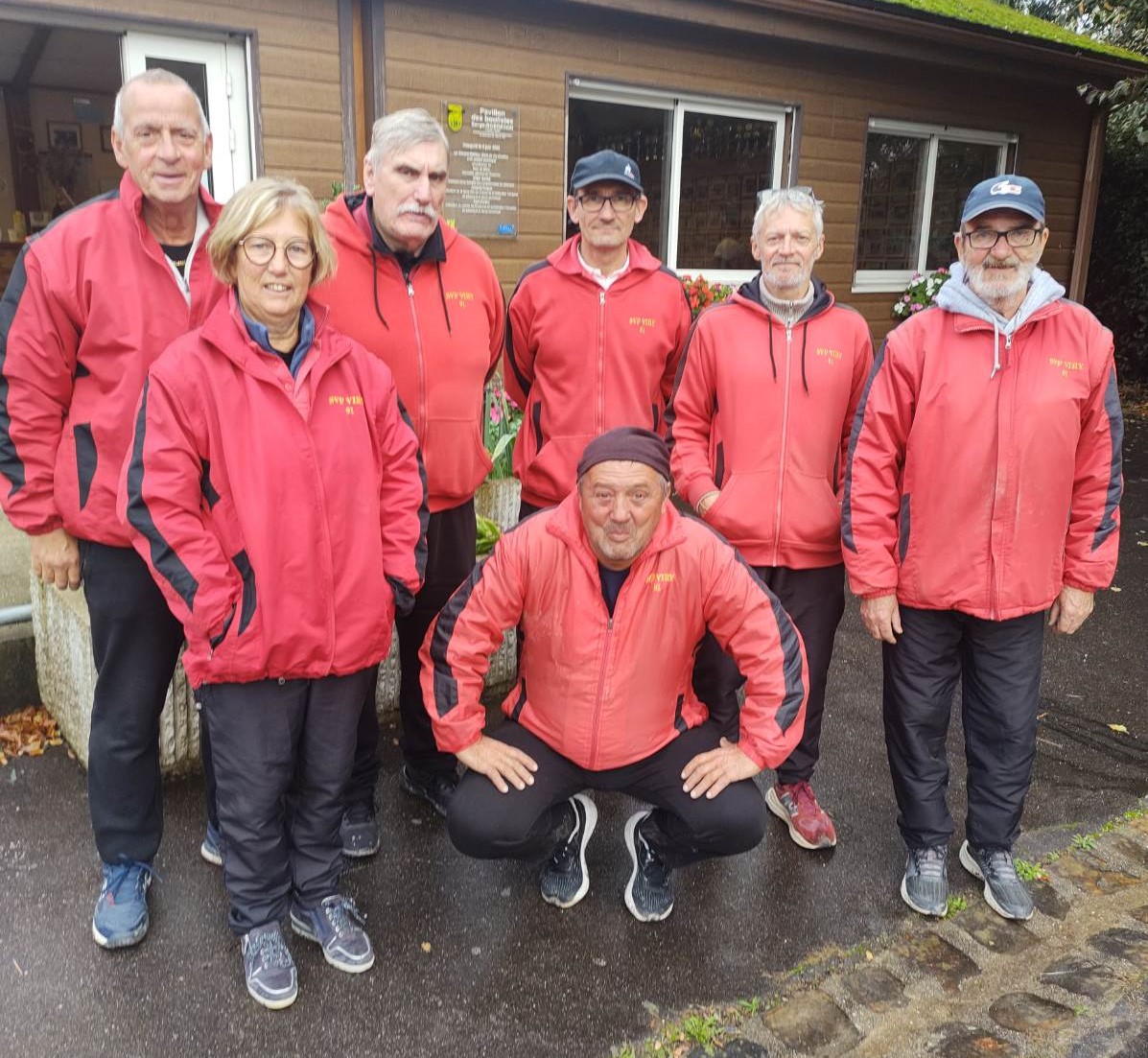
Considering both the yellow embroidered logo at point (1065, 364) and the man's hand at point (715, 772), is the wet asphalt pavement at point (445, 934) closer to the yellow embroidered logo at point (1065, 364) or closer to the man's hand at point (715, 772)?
the man's hand at point (715, 772)

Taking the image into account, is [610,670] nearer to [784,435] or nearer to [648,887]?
[648,887]

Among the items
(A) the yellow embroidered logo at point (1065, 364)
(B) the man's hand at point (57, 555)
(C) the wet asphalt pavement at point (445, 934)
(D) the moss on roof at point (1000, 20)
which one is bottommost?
(C) the wet asphalt pavement at point (445, 934)

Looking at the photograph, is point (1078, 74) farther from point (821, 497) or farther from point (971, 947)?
point (971, 947)

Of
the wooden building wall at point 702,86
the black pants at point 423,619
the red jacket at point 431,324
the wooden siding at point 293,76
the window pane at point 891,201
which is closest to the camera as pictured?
the red jacket at point 431,324

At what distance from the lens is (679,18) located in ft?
24.0

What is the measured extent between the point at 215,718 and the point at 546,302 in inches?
68.7

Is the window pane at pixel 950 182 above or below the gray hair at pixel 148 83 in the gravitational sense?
above

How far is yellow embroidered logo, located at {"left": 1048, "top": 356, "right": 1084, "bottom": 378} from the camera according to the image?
2.85 m

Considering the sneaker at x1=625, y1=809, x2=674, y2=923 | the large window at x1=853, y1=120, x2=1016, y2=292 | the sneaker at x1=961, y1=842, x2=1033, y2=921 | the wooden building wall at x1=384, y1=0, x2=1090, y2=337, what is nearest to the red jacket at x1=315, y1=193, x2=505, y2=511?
the sneaker at x1=625, y1=809, x2=674, y2=923

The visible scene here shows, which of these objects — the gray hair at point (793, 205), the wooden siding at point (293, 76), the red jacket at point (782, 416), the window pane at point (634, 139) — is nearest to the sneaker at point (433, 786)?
the red jacket at point (782, 416)

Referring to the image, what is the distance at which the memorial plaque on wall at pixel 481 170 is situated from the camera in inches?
269

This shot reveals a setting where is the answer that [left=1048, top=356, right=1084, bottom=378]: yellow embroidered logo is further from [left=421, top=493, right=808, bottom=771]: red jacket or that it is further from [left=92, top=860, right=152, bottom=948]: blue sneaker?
[left=92, top=860, right=152, bottom=948]: blue sneaker

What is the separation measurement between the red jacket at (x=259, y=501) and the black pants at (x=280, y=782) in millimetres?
80

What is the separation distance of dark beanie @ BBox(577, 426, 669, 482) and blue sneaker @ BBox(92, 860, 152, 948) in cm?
171
